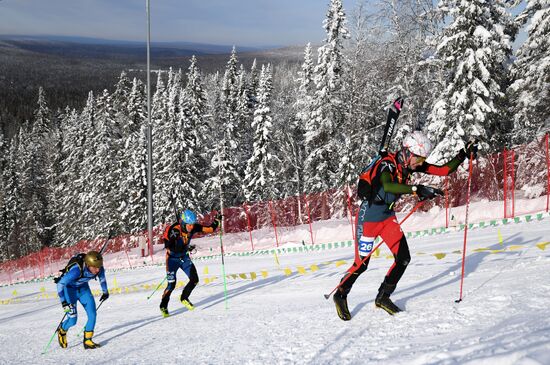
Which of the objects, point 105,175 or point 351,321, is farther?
point 105,175

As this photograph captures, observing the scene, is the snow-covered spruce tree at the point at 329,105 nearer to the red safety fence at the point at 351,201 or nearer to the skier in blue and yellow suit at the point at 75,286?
the red safety fence at the point at 351,201

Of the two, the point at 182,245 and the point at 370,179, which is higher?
the point at 370,179

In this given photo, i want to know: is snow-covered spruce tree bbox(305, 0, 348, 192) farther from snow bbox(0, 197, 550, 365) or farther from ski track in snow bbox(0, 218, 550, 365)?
ski track in snow bbox(0, 218, 550, 365)

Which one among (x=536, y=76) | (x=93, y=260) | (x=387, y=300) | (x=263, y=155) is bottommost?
(x=387, y=300)

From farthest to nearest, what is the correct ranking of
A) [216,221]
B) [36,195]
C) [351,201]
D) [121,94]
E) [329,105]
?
[36,195], [121,94], [329,105], [351,201], [216,221]

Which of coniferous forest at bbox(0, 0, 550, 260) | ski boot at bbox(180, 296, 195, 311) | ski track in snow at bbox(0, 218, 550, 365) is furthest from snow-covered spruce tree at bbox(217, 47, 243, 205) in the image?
ski boot at bbox(180, 296, 195, 311)

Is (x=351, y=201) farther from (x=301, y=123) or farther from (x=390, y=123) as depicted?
(x=301, y=123)

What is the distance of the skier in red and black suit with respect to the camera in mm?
5203

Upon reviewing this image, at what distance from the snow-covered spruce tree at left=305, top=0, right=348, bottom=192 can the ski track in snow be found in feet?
74.6

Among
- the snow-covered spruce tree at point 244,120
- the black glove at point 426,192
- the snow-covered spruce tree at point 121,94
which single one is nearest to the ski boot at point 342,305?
the black glove at point 426,192

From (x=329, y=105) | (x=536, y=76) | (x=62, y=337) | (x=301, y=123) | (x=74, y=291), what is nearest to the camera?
(x=62, y=337)

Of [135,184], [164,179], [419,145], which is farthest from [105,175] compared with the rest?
[419,145]

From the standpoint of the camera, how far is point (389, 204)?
17.7 ft

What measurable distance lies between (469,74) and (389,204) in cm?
1733
